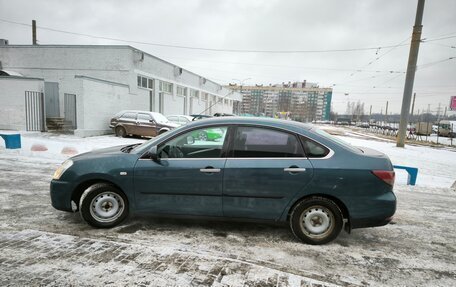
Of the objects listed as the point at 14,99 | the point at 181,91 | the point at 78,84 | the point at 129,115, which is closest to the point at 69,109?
the point at 14,99

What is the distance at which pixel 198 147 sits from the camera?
4.00 meters

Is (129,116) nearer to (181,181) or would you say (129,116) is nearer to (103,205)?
(103,205)

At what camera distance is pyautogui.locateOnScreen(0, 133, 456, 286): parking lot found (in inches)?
107

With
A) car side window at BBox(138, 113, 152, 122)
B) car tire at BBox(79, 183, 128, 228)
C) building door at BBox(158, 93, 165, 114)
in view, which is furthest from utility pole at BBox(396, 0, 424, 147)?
building door at BBox(158, 93, 165, 114)

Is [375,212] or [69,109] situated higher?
[69,109]

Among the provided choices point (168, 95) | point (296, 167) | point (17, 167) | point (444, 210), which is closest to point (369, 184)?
point (296, 167)

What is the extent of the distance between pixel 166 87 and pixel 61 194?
76.5ft

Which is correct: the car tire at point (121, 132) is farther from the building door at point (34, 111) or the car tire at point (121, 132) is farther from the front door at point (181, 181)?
the front door at point (181, 181)

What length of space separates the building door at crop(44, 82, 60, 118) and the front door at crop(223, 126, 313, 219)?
19.6 metres

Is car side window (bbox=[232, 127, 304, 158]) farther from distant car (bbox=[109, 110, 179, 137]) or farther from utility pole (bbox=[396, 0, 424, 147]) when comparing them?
utility pole (bbox=[396, 0, 424, 147])

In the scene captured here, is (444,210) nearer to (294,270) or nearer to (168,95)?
(294,270)

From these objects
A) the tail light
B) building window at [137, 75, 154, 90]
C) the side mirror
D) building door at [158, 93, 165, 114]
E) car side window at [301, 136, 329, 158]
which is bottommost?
the tail light

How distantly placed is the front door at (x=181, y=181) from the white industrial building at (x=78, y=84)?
44.1 ft

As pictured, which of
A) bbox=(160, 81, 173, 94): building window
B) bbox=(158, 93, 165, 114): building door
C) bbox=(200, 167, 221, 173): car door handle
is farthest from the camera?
bbox=(160, 81, 173, 94): building window
